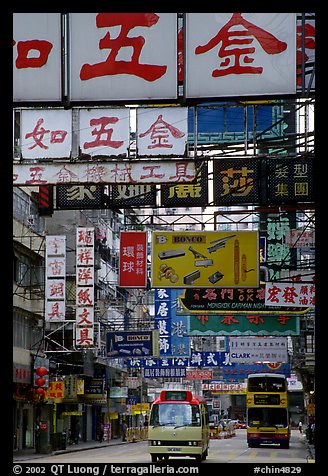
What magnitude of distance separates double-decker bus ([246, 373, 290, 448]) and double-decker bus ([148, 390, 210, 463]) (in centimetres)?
1143

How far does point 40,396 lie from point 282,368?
15138mm

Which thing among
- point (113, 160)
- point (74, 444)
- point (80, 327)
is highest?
point (113, 160)

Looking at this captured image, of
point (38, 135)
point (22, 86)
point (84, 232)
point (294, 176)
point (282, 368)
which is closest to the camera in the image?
point (22, 86)

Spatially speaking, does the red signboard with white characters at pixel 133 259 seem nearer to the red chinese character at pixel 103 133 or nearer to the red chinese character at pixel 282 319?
the red chinese character at pixel 282 319

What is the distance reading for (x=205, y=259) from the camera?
985 inches

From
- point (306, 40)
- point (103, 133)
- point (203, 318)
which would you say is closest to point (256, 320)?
point (203, 318)

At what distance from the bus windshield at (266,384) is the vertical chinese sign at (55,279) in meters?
8.94

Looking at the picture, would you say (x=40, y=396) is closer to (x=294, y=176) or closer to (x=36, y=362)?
(x=36, y=362)

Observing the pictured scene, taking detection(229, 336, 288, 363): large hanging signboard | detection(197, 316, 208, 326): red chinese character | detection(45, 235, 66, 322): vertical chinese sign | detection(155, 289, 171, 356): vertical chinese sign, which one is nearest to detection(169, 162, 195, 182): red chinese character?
detection(45, 235, 66, 322): vertical chinese sign

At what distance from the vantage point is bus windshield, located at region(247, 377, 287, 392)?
3756cm

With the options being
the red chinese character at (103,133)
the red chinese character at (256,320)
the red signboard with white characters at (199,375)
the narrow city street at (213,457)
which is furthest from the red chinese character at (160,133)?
the red signboard with white characters at (199,375)

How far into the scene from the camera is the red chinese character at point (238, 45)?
13.8 meters
